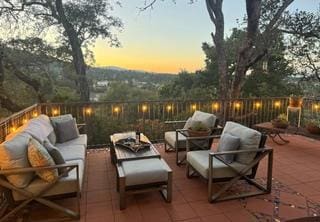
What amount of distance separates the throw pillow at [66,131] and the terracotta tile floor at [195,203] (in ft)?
2.35

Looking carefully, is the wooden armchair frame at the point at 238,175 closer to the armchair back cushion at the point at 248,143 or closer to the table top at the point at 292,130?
the armchair back cushion at the point at 248,143

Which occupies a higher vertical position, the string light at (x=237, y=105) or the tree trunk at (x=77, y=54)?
the tree trunk at (x=77, y=54)

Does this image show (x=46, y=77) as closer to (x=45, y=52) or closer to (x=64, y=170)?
(x=45, y=52)

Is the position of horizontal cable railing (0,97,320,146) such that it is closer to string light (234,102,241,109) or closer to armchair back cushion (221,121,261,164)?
string light (234,102,241,109)

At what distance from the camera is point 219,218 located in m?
2.86

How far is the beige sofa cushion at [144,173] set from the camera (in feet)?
10.0

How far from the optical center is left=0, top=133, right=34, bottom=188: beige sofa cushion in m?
2.59

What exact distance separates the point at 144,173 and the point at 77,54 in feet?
24.2

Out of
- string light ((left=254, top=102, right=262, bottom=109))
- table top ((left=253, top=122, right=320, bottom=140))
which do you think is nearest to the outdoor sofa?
table top ((left=253, top=122, right=320, bottom=140))

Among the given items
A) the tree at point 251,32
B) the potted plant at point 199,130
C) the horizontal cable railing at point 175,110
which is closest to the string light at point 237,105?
the horizontal cable railing at point 175,110

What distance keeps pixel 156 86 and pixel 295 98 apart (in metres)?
7.23

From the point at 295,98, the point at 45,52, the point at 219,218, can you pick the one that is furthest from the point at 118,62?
the point at 219,218

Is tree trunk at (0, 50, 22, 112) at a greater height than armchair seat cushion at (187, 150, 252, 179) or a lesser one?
greater

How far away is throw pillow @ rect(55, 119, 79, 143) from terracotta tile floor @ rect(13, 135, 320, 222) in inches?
28.2
